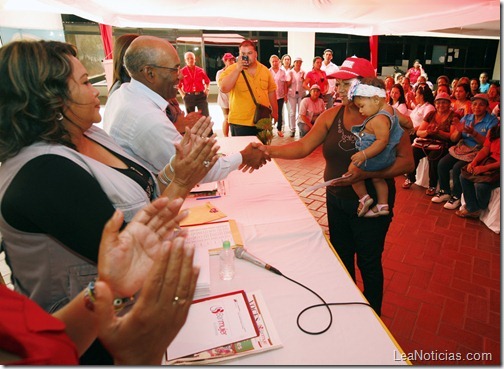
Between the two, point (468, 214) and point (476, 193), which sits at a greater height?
point (476, 193)

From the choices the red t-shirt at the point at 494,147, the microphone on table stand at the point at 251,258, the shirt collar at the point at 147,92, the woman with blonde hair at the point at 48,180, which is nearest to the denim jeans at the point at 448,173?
the red t-shirt at the point at 494,147

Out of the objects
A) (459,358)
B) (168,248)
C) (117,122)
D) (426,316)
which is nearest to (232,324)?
(168,248)

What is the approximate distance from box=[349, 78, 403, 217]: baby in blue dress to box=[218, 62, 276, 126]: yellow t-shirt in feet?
9.22

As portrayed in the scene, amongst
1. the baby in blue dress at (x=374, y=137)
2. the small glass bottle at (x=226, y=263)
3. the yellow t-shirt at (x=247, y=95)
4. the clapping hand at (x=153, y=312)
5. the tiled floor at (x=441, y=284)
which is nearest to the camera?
the clapping hand at (x=153, y=312)

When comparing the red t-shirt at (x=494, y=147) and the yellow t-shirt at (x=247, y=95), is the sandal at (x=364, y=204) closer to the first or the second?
the red t-shirt at (x=494, y=147)

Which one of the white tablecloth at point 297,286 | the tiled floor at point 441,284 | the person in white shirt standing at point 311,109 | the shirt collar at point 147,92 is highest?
the shirt collar at point 147,92

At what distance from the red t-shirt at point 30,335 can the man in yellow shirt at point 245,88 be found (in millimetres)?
4205

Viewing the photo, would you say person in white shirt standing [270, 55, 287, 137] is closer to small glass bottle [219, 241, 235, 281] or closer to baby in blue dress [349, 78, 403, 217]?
baby in blue dress [349, 78, 403, 217]

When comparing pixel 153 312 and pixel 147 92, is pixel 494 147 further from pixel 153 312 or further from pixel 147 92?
pixel 153 312

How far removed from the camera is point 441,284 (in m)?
2.79

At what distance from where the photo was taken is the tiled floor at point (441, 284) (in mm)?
2189

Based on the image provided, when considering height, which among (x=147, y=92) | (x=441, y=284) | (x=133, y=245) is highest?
(x=147, y=92)

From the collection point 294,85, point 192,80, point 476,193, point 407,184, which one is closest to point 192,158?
point 476,193

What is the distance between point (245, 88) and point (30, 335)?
437 cm
